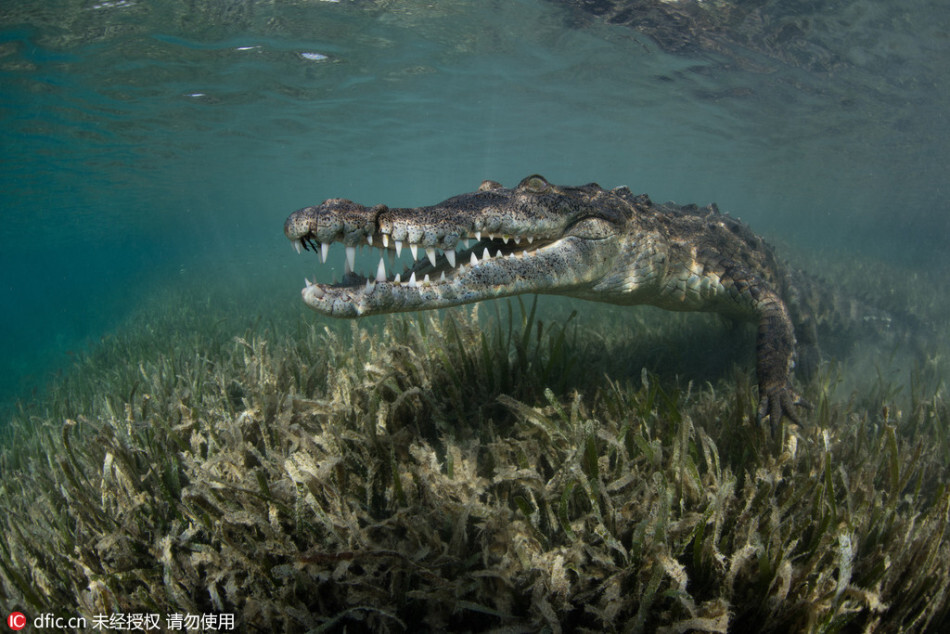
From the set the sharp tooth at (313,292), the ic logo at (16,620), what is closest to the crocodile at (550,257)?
the sharp tooth at (313,292)

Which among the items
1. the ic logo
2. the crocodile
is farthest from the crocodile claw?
the ic logo

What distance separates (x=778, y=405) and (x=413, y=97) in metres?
20.9

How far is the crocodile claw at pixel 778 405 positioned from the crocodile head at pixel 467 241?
4.40 ft

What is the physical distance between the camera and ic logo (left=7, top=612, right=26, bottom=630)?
6.23ft

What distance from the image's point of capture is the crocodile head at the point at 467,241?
2350 mm

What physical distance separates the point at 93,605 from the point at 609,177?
184 feet

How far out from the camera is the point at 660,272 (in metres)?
3.72

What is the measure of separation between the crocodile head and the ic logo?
5.76 feet

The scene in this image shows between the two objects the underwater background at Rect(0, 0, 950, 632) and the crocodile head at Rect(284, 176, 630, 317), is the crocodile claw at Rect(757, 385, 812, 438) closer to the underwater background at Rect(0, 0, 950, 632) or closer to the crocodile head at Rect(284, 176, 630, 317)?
the underwater background at Rect(0, 0, 950, 632)

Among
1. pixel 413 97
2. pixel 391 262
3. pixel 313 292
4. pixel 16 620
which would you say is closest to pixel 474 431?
pixel 391 262

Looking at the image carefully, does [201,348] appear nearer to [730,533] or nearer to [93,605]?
[93,605]

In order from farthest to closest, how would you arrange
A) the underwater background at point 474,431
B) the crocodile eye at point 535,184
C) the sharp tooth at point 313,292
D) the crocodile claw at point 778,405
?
1. the crocodile eye at point 535,184
2. the crocodile claw at point 778,405
3. the sharp tooth at point 313,292
4. the underwater background at point 474,431

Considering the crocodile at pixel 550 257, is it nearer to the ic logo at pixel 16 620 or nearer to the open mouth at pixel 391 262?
the open mouth at pixel 391 262

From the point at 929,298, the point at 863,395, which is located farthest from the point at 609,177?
the point at 863,395
